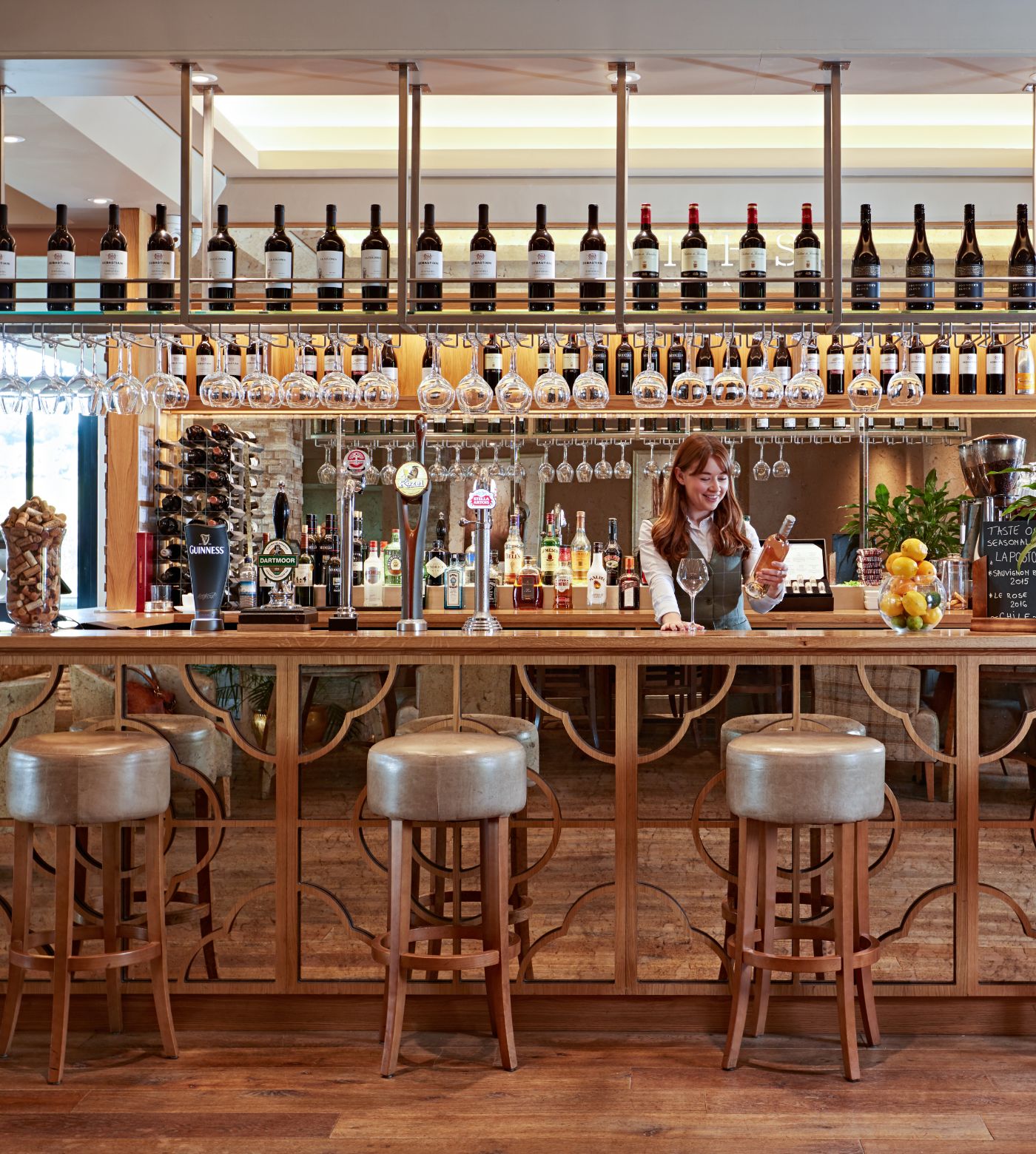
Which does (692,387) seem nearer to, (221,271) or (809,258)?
(809,258)

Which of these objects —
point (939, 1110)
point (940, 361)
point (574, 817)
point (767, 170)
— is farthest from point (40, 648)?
point (767, 170)

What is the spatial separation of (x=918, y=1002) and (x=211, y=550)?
2.50 meters

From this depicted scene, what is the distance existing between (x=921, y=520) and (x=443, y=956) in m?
4.19

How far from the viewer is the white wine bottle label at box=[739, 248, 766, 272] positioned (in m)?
4.05

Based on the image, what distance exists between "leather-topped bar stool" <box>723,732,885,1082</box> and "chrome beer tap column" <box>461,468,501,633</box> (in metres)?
0.89

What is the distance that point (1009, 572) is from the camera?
343 centimetres

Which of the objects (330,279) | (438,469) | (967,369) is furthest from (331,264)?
(967,369)

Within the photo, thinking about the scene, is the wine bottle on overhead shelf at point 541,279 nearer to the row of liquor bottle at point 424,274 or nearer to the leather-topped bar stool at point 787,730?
the row of liquor bottle at point 424,274

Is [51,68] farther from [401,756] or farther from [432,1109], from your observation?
[432,1109]

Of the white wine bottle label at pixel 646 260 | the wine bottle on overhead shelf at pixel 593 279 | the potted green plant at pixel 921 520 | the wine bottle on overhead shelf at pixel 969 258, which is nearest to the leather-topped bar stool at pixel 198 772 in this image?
the wine bottle on overhead shelf at pixel 593 279

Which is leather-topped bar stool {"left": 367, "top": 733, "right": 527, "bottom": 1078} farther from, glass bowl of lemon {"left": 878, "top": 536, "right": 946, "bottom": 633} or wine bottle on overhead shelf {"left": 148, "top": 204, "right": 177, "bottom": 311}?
wine bottle on overhead shelf {"left": 148, "top": 204, "right": 177, "bottom": 311}

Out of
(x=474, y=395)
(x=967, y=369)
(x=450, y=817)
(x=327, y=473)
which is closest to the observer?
(x=450, y=817)

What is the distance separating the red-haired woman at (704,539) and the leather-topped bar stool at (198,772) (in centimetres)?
Answer: 150

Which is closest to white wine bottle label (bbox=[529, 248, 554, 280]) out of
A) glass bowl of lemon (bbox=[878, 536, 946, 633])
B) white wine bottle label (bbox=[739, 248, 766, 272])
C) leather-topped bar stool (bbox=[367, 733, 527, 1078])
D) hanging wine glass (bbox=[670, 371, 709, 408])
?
hanging wine glass (bbox=[670, 371, 709, 408])
